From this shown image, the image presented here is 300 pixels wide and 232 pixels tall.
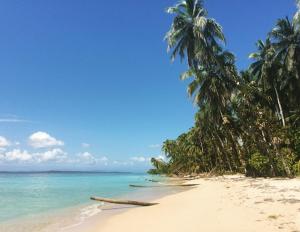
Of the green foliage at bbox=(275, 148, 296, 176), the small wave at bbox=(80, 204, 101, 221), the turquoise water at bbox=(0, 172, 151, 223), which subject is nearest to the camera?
the small wave at bbox=(80, 204, 101, 221)

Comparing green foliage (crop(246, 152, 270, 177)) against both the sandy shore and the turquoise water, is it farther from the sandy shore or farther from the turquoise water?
the sandy shore

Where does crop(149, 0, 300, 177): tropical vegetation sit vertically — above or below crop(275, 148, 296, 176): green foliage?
above

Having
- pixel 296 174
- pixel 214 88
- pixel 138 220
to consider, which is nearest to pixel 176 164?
pixel 214 88

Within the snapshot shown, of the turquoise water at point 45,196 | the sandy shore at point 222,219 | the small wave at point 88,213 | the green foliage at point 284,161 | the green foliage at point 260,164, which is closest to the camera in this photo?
the sandy shore at point 222,219

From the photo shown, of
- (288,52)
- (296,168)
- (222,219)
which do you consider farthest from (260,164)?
(222,219)

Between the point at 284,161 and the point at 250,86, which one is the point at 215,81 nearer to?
A: the point at 250,86

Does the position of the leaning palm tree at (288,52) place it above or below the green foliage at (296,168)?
above

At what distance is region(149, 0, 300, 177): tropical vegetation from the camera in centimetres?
2452

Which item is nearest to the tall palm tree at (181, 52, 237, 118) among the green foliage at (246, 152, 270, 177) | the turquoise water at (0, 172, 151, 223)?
the green foliage at (246, 152, 270, 177)

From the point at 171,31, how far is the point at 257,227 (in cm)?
2128

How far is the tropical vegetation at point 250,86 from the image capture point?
80.4 feet

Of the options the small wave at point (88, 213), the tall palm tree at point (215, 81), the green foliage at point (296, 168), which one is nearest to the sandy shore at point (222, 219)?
the small wave at point (88, 213)

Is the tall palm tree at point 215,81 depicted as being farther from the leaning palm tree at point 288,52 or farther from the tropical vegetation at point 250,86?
the leaning palm tree at point 288,52

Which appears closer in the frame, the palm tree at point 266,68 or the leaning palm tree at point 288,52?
the leaning palm tree at point 288,52
